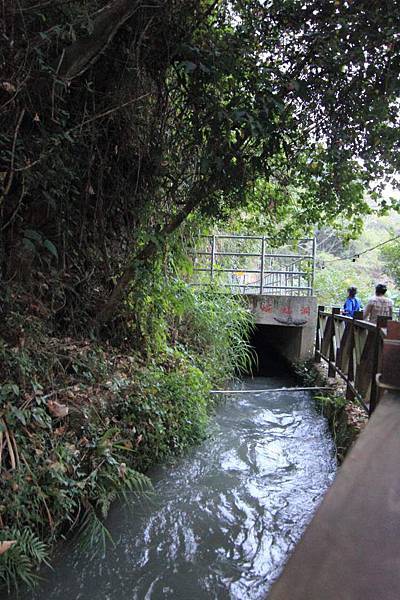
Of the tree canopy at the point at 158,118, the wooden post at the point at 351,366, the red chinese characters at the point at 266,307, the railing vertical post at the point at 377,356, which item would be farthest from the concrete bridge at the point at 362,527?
the red chinese characters at the point at 266,307

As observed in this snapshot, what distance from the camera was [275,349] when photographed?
1156 cm

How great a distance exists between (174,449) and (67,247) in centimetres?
240

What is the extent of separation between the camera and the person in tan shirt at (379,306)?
6.84 meters

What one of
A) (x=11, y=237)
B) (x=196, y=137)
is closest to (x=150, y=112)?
(x=196, y=137)

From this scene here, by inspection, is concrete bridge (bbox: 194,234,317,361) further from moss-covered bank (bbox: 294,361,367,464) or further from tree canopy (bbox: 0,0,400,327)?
tree canopy (bbox: 0,0,400,327)

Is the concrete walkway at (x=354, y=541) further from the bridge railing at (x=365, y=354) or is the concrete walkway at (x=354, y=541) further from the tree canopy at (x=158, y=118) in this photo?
the tree canopy at (x=158, y=118)

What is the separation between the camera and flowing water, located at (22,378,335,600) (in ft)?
9.25

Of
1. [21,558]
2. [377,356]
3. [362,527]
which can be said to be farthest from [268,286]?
[362,527]

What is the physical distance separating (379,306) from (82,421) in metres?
5.25

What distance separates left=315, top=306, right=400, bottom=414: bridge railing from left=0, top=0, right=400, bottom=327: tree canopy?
5.65ft

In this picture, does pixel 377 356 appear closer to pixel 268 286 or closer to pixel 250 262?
pixel 268 286

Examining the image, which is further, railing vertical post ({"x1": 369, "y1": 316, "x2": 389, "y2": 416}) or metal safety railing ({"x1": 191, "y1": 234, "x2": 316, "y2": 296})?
metal safety railing ({"x1": 191, "y1": 234, "x2": 316, "y2": 296})

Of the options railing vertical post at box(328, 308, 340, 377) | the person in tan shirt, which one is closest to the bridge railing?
railing vertical post at box(328, 308, 340, 377)

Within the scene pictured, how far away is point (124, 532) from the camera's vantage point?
132 inches
